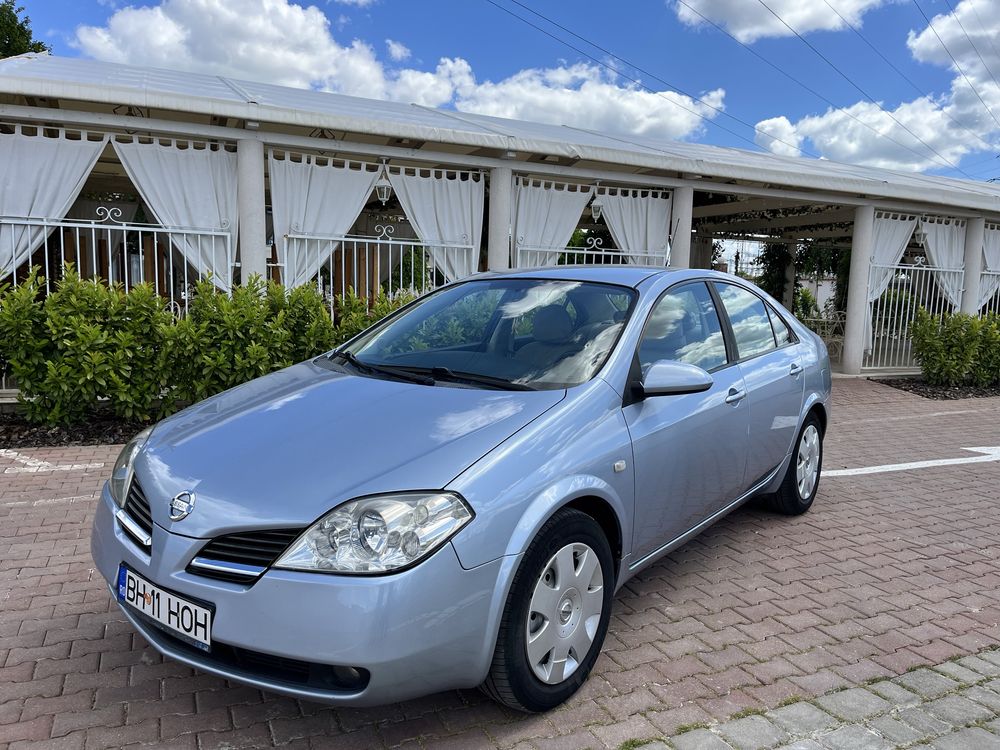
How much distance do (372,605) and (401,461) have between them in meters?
0.47

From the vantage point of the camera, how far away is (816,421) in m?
4.97

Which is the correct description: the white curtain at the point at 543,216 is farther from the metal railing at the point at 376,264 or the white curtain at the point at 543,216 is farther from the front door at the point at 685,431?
the front door at the point at 685,431

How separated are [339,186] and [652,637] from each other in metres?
6.76

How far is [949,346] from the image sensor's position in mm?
11789

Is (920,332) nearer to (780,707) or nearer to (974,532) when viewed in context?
(974,532)

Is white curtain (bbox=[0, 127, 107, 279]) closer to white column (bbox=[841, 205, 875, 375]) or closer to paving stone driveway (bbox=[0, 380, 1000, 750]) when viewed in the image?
paving stone driveway (bbox=[0, 380, 1000, 750])

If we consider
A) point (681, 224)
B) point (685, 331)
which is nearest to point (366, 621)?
point (685, 331)

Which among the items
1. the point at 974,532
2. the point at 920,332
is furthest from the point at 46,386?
the point at 920,332

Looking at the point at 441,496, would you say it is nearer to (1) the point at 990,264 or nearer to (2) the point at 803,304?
(1) the point at 990,264

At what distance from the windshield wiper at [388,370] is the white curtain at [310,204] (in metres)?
5.07

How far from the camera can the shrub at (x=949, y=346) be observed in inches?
458

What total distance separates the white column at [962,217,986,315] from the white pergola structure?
29 cm

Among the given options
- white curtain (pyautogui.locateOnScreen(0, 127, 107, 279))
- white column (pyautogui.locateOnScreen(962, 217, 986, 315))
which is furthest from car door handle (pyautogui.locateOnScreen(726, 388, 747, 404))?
white column (pyautogui.locateOnScreen(962, 217, 986, 315))

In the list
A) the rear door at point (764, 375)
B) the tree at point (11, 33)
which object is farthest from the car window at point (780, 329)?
the tree at point (11, 33)
